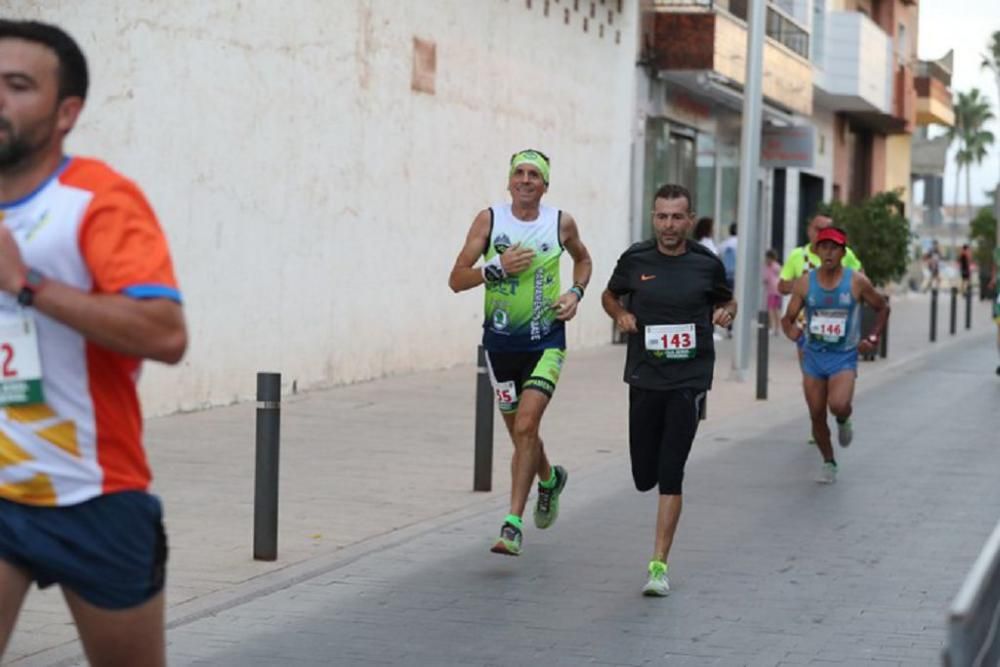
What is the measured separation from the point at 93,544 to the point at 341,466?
8967 mm

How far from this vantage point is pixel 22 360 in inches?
152

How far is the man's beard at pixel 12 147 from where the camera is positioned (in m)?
3.76

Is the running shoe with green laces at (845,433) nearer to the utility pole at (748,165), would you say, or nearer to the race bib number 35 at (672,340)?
the race bib number 35 at (672,340)

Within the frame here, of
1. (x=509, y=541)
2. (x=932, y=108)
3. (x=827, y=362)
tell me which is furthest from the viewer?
(x=932, y=108)

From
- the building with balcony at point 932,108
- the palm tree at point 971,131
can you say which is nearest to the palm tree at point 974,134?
the palm tree at point 971,131

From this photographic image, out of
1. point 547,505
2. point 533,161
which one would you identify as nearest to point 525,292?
point 533,161

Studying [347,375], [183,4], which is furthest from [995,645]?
[347,375]

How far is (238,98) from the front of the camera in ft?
53.6

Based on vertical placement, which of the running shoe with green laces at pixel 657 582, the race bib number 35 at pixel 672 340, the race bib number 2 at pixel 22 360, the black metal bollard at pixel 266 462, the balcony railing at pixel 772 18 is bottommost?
the running shoe with green laces at pixel 657 582

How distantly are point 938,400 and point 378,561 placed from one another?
→ 11.6 m

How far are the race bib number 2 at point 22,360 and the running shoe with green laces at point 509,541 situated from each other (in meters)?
5.33

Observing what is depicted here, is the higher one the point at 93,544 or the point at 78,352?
the point at 78,352

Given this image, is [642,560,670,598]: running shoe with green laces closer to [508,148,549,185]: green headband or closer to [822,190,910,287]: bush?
[508,148,549,185]: green headband

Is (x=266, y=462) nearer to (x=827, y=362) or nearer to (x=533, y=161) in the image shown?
(x=533, y=161)
